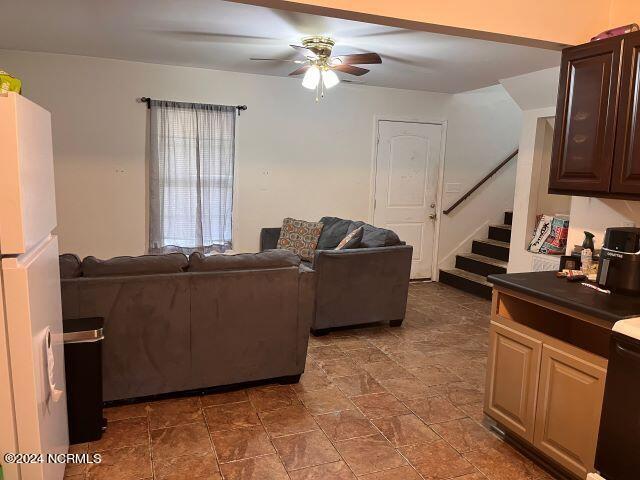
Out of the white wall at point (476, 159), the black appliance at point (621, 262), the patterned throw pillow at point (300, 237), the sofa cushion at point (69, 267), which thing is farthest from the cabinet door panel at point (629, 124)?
the white wall at point (476, 159)

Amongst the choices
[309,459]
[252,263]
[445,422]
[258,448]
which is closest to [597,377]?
[445,422]

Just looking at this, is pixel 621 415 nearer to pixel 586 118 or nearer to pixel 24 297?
pixel 586 118

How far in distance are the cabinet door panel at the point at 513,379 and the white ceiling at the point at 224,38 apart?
227cm

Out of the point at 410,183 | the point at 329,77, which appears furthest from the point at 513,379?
the point at 410,183

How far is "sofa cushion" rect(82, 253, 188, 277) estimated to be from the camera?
2.78 metres

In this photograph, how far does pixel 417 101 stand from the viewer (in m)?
6.17

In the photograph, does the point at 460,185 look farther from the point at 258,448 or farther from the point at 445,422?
the point at 258,448

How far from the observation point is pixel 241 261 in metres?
3.06

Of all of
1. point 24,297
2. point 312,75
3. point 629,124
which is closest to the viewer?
point 24,297

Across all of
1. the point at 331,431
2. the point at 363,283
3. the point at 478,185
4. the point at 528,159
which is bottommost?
the point at 331,431

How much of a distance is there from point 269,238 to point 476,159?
3.09 meters

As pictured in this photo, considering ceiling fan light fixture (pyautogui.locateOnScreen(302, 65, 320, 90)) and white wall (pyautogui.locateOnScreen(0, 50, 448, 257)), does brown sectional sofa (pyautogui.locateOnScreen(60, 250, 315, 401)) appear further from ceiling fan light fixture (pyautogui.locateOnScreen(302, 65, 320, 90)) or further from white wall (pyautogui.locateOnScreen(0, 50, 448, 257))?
white wall (pyautogui.locateOnScreen(0, 50, 448, 257))

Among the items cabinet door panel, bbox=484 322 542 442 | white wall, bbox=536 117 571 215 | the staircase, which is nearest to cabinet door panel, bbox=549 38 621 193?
cabinet door panel, bbox=484 322 542 442

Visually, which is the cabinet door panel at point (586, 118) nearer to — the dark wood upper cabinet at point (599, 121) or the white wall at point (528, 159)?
the dark wood upper cabinet at point (599, 121)
